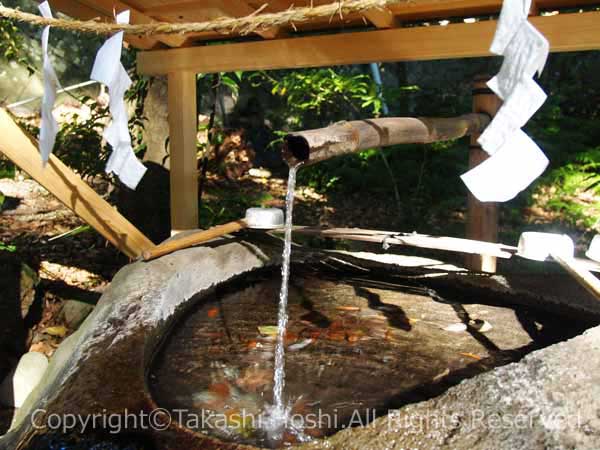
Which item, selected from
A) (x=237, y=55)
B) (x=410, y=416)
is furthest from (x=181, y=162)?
(x=410, y=416)

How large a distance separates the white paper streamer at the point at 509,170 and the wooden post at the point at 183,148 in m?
2.92

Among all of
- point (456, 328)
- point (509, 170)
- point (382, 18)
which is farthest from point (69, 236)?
point (509, 170)

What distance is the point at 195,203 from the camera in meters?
4.21

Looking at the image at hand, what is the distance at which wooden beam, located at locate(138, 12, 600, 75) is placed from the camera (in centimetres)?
281

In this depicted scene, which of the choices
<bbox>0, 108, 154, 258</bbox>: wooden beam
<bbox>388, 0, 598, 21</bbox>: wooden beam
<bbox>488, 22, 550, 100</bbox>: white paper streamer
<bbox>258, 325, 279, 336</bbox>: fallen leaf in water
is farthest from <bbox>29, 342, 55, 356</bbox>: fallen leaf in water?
<bbox>488, 22, 550, 100</bbox>: white paper streamer

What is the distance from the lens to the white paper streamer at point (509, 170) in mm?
1498

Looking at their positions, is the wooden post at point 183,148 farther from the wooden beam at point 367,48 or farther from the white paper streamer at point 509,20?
the white paper streamer at point 509,20

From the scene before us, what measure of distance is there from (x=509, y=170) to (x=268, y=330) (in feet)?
5.77

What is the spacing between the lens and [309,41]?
11.5 feet

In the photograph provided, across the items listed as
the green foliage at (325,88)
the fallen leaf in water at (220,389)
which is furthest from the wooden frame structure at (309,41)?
the green foliage at (325,88)

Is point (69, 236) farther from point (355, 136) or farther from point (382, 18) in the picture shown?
point (355, 136)

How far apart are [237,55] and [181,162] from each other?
90cm

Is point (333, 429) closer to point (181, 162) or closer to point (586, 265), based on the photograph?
point (586, 265)

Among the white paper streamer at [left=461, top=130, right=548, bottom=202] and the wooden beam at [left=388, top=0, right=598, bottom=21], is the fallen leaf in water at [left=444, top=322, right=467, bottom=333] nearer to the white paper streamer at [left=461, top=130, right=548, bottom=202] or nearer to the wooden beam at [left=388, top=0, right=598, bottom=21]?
the white paper streamer at [left=461, top=130, right=548, bottom=202]
